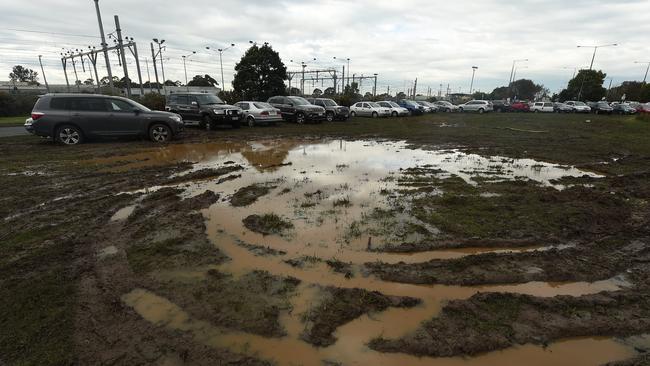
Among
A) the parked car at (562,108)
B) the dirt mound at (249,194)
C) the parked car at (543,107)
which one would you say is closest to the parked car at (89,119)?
the dirt mound at (249,194)

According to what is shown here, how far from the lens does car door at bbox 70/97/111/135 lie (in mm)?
11398

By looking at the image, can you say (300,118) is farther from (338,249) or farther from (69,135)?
(338,249)

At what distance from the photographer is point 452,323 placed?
10.1 ft

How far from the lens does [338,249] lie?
442 cm

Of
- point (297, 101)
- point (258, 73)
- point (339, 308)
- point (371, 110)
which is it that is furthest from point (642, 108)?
point (339, 308)

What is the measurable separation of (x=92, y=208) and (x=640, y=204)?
381 inches

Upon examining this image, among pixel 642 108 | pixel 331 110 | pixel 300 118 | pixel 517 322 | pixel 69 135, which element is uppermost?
pixel 331 110

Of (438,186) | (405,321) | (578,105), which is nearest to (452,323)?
(405,321)

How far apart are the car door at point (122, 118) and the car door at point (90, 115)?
0.50 ft

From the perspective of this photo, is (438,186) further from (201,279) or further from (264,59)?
(264,59)

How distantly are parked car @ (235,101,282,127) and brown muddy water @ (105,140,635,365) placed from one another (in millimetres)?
9611

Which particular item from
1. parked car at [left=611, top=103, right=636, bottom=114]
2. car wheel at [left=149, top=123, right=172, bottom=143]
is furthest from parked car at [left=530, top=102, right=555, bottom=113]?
car wheel at [left=149, top=123, right=172, bottom=143]

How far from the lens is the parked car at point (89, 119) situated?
36.7 feet

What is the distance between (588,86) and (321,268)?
83.0 metres
